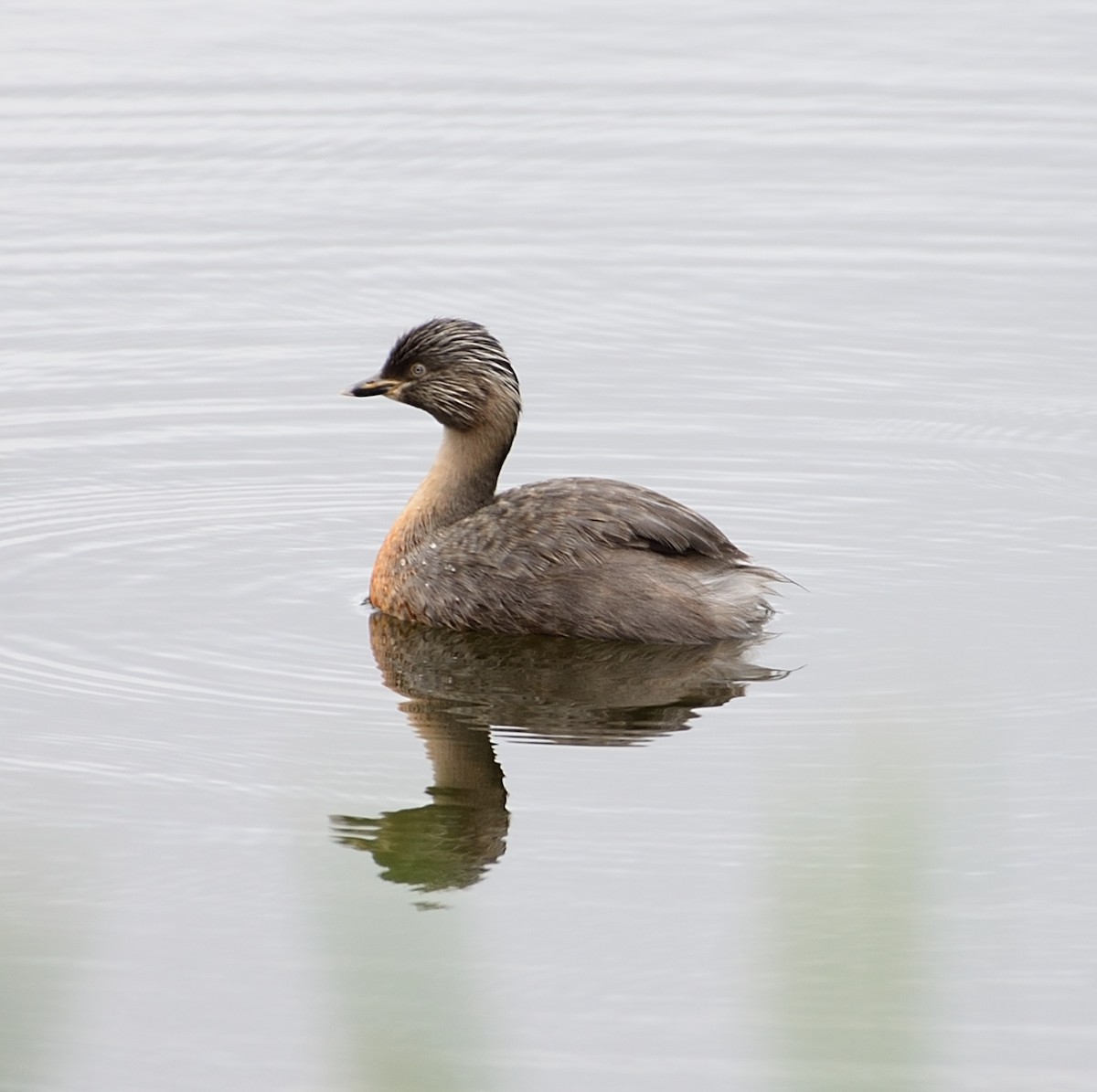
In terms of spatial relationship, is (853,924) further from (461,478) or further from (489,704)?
(461,478)

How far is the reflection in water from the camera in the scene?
692 centimetres

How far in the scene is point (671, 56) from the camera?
1784 cm

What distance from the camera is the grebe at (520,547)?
29.2 ft

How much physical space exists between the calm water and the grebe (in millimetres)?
234

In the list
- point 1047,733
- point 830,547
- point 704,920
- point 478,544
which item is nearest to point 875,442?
point 830,547

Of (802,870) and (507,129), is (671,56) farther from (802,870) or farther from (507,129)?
(802,870)

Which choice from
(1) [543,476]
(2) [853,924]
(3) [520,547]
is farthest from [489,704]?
(2) [853,924]

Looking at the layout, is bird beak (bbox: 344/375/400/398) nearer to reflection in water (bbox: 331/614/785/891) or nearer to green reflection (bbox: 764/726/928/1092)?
reflection in water (bbox: 331/614/785/891)

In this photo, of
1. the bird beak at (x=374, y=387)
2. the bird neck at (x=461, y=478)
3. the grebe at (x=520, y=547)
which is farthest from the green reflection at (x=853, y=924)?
the bird beak at (x=374, y=387)

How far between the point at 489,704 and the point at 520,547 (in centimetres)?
100

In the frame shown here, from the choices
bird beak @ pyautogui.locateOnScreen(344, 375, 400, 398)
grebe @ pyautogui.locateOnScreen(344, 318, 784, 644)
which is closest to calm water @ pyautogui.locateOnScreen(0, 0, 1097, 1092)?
grebe @ pyautogui.locateOnScreen(344, 318, 784, 644)

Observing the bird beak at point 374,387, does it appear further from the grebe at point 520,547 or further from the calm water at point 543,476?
the calm water at point 543,476

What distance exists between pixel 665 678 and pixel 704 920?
239 centimetres

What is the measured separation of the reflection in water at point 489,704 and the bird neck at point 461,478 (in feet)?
1.65
